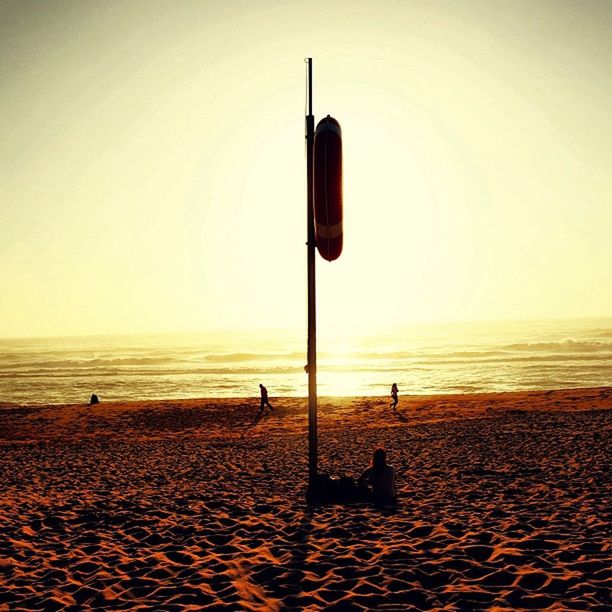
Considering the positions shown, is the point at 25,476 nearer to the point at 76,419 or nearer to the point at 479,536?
the point at 479,536

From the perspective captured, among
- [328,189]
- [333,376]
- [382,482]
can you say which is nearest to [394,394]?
[382,482]

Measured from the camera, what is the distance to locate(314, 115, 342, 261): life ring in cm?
737

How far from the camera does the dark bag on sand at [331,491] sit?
8.69 meters

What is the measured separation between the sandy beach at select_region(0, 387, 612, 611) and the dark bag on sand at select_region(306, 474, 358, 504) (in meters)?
0.25

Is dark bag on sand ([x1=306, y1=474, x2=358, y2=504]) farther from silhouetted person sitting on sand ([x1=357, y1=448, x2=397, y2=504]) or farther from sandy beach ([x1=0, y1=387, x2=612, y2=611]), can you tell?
silhouetted person sitting on sand ([x1=357, y1=448, x2=397, y2=504])

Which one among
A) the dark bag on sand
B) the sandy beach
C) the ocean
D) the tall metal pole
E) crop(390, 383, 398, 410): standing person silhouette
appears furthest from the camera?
the ocean

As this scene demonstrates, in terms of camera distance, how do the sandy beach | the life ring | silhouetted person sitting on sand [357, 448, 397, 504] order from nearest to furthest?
the sandy beach
the life ring
silhouetted person sitting on sand [357, 448, 397, 504]

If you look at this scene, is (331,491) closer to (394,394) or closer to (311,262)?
(311,262)

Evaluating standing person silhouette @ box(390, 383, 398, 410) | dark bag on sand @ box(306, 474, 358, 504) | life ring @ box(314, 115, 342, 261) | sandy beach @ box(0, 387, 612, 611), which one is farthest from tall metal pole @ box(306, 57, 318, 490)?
standing person silhouette @ box(390, 383, 398, 410)

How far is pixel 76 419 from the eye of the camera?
85.6 ft

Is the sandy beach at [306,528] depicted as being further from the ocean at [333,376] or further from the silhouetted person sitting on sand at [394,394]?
the ocean at [333,376]

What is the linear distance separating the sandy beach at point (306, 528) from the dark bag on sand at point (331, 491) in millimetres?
247

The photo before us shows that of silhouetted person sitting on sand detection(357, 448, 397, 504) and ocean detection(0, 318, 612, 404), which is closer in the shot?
silhouetted person sitting on sand detection(357, 448, 397, 504)

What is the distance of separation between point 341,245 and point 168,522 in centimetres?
527
